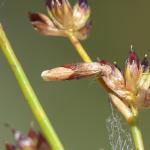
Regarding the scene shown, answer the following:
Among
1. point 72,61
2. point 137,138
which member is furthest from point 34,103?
point 72,61

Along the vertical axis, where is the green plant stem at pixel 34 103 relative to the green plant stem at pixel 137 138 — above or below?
above

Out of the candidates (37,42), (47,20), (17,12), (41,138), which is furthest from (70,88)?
(41,138)

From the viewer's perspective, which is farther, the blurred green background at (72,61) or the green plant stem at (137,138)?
the blurred green background at (72,61)

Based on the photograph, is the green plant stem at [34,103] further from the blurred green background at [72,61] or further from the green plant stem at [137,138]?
the blurred green background at [72,61]

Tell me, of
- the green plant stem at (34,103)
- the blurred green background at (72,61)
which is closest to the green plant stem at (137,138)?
the green plant stem at (34,103)

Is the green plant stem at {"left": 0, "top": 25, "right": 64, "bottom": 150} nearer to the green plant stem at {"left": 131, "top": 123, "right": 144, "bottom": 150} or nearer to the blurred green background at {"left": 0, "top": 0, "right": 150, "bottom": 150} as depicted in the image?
the green plant stem at {"left": 131, "top": 123, "right": 144, "bottom": 150}

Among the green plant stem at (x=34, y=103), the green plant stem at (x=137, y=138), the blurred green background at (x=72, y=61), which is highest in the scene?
the green plant stem at (x=34, y=103)

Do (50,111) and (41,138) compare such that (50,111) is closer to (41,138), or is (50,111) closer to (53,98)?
(53,98)

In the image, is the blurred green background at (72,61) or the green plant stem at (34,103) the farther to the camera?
the blurred green background at (72,61)

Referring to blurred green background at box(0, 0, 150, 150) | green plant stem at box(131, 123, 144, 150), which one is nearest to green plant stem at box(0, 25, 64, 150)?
green plant stem at box(131, 123, 144, 150)
